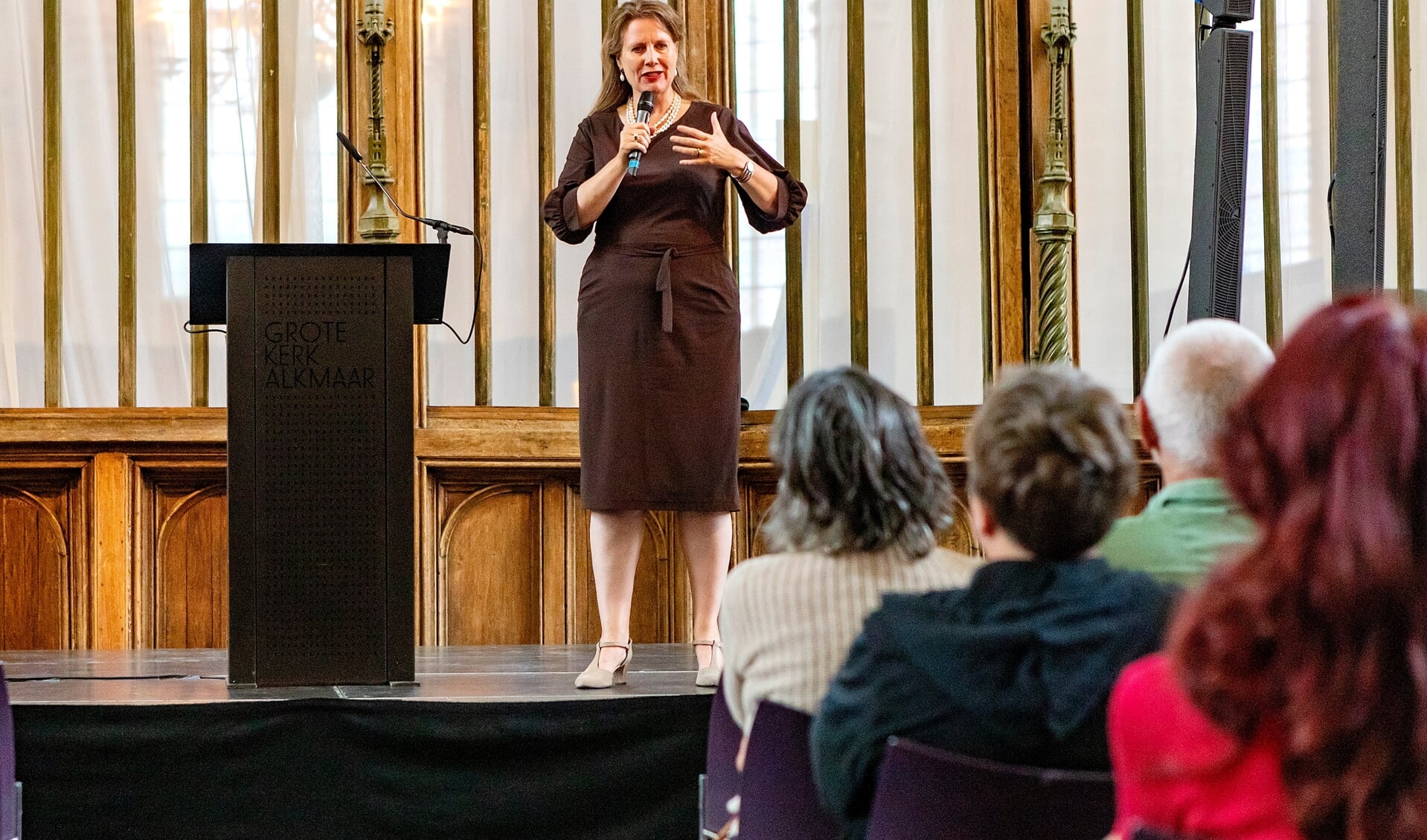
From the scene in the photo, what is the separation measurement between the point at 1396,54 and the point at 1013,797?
4659 mm

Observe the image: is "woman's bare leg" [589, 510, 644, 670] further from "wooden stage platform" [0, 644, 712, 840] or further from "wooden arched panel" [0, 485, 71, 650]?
"wooden arched panel" [0, 485, 71, 650]

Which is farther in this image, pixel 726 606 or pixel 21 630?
pixel 21 630

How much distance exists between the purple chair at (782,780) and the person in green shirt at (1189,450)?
443 mm

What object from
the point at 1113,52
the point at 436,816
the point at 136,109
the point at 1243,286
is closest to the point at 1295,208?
the point at 1243,286

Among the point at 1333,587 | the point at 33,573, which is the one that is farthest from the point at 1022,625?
the point at 33,573

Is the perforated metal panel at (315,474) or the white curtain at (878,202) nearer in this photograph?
the perforated metal panel at (315,474)

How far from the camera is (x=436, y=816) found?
326 centimetres

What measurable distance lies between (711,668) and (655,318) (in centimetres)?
86

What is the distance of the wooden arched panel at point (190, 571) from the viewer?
5.03 meters

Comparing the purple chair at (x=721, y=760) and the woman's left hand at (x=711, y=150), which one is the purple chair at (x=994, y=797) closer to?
the purple chair at (x=721, y=760)

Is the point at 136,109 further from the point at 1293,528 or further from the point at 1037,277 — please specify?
the point at 1293,528

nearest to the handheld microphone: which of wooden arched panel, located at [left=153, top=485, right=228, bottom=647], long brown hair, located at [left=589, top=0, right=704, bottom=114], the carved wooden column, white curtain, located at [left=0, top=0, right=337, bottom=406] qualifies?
long brown hair, located at [left=589, top=0, right=704, bottom=114]

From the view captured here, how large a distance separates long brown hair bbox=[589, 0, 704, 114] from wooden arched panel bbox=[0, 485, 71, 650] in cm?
256

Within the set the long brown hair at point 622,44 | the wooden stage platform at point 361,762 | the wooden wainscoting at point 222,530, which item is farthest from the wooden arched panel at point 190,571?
the long brown hair at point 622,44
